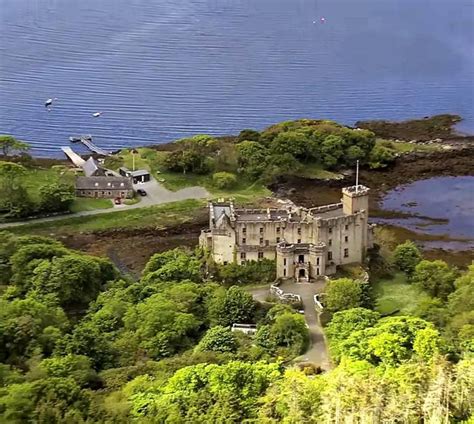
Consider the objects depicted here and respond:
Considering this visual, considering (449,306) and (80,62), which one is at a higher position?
(80,62)

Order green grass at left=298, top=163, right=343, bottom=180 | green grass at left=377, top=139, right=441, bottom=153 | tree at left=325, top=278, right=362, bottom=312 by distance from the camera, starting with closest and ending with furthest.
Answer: tree at left=325, top=278, right=362, bottom=312
green grass at left=298, top=163, right=343, bottom=180
green grass at left=377, top=139, right=441, bottom=153

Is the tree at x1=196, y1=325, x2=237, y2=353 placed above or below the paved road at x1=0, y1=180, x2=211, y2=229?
below

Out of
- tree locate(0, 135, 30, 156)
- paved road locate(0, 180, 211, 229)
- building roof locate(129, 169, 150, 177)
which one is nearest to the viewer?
paved road locate(0, 180, 211, 229)

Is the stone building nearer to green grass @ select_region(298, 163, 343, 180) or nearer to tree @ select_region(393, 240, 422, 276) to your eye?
green grass @ select_region(298, 163, 343, 180)

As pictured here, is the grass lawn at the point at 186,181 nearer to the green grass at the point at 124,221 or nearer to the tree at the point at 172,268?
the green grass at the point at 124,221

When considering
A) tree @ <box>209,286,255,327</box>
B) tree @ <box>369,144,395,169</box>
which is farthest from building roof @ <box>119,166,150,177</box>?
tree @ <box>209,286,255,327</box>

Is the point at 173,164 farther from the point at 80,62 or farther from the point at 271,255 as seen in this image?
the point at 80,62

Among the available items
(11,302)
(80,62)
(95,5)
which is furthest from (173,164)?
(95,5)
